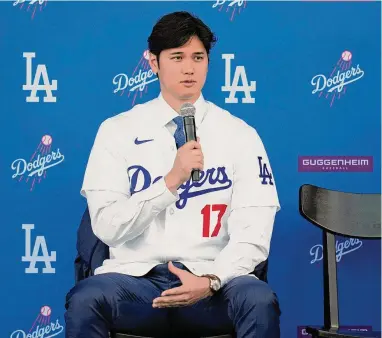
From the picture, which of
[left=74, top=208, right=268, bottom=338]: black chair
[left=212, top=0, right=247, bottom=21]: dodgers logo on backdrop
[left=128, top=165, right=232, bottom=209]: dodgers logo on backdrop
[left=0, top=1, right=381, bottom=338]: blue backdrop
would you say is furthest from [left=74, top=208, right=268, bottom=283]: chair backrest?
[left=212, top=0, right=247, bottom=21]: dodgers logo on backdrop

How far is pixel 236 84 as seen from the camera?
11.4 feet

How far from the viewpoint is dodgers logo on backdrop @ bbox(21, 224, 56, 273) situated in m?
3.44

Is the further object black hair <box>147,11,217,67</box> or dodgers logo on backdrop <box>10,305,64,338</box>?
dodgers logo on backdrop <box>10,305,64,338</box>

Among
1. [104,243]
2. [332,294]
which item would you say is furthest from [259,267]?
[104,243]

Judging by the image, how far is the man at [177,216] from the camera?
8.04ft

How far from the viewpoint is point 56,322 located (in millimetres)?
3482

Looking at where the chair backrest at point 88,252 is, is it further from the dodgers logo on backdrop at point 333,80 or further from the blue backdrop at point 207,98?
the dodgers logo on backdrop at point 333,80

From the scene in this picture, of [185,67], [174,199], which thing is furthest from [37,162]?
[174,199]

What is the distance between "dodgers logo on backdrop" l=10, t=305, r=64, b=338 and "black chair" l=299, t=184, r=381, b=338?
1.15m

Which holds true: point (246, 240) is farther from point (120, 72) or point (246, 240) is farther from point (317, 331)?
point (120, 72)

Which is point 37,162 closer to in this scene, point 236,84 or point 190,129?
point 236,84

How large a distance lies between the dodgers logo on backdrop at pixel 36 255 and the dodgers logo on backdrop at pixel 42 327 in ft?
0.51

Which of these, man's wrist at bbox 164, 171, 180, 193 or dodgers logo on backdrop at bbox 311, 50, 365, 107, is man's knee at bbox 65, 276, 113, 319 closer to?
man's wrist at bbox 164, 171, 180, 193

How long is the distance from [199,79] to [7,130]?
0.95 m
